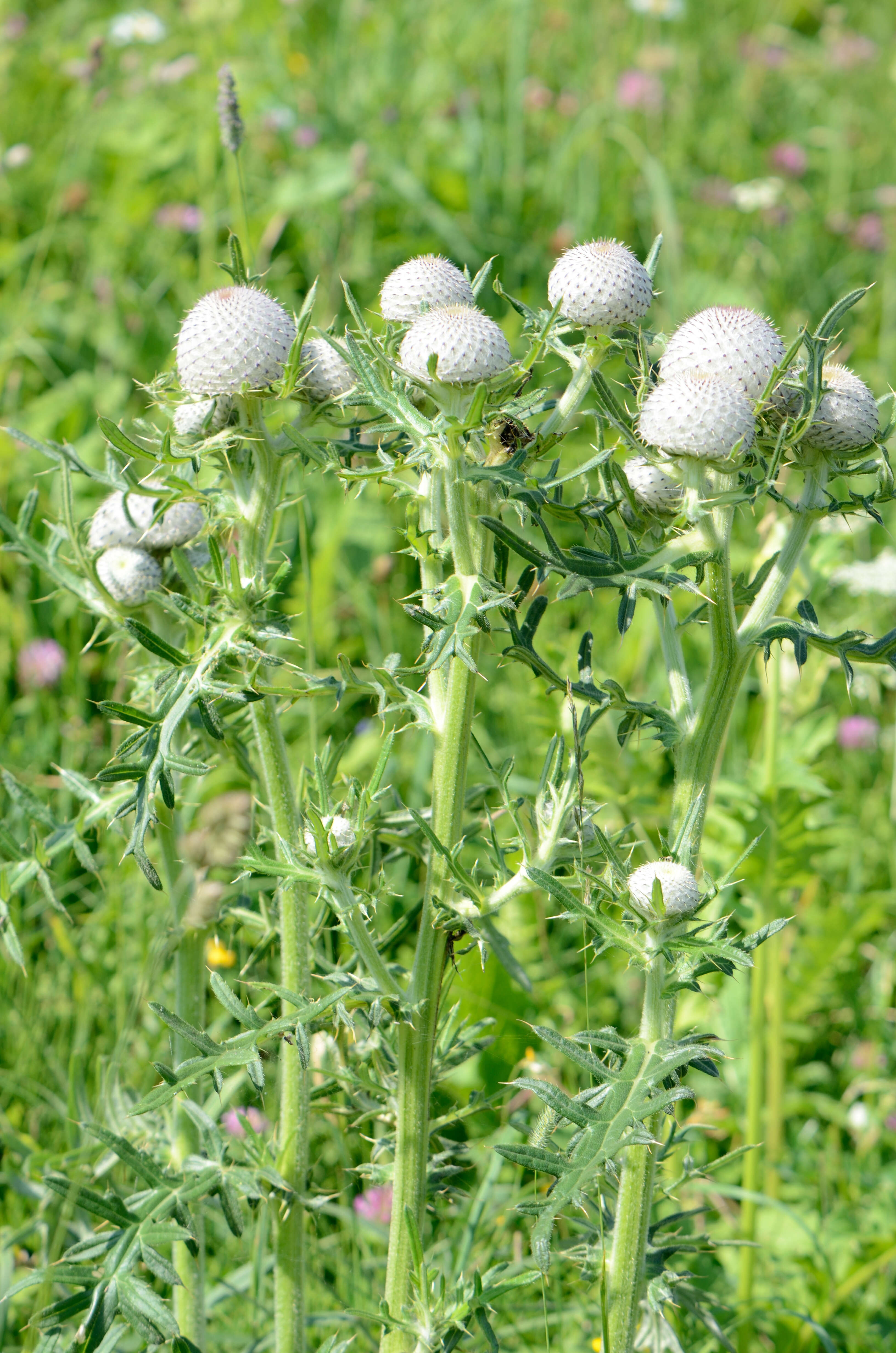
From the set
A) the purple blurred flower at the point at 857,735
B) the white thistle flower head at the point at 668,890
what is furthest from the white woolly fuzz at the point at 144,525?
the purple blurred flower at the point at 857,735

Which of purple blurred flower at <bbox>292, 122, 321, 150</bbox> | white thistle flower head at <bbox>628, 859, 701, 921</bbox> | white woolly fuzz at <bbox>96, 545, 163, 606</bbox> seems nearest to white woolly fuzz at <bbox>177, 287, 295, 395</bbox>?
white woolly fuzz at <bbox>96, 545, 163, 606</bbox>

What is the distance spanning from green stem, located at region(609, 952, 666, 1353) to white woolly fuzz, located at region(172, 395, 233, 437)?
1.20m

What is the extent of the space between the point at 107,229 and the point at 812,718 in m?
4.46

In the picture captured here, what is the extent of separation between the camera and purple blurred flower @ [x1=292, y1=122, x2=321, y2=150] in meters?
6.28

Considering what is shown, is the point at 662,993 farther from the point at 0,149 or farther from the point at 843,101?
the point at 843,101

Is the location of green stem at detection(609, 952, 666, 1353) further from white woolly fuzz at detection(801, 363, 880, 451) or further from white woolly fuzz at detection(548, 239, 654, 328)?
white woolly fuzz at detection(548, 239, 654, 328)

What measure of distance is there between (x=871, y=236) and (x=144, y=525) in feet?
18.1

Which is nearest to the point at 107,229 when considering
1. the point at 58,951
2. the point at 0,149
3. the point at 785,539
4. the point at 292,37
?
the point at 0,149

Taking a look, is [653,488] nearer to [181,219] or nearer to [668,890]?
[668,890]

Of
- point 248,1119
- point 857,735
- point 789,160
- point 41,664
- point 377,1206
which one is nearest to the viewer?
point 248,1119

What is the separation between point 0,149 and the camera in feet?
20.4

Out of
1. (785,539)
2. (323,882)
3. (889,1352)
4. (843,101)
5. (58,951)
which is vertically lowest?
(889,1352)

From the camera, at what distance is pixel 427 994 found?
2154 mm

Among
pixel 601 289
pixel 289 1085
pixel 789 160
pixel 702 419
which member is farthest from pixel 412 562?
pixel 789 160
